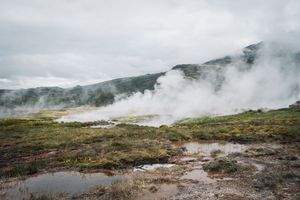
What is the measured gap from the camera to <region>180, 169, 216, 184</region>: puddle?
21462 millimetres

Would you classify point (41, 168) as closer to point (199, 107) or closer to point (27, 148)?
point (27, 148)

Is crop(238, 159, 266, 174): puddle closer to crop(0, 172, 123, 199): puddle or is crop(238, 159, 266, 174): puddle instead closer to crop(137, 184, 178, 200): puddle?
crop(137, 184, 178, 200): puddle

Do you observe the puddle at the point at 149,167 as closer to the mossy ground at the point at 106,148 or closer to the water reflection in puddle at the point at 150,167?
the water reflection in puddle at the point at 150,167

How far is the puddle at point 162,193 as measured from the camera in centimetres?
1803

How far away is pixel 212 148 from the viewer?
1375 inches

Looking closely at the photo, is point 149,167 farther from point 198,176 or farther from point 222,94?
point 222,94

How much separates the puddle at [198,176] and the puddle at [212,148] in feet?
24.7

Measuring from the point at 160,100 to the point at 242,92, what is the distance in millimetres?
40070

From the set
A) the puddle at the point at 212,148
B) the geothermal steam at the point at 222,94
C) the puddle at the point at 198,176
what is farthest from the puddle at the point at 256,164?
the geothermal steam at the point at 222,94

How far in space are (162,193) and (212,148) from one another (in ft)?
57.9

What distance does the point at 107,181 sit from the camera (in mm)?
21938

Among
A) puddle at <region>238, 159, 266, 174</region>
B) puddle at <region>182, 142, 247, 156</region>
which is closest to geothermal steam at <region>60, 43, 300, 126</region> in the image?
puddle at <region>182, 142, 247, 156</region>

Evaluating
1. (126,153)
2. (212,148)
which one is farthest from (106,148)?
(212,148)

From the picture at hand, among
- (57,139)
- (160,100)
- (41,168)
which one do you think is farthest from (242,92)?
(41,168)
